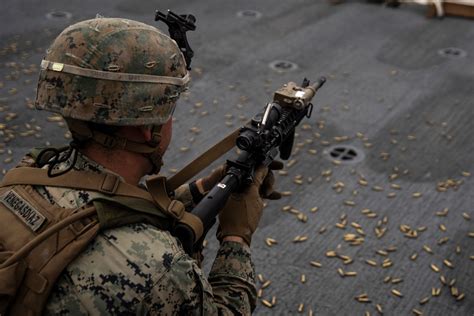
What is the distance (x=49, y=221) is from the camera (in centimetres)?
175

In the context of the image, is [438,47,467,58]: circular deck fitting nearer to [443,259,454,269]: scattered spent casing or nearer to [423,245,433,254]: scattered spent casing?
[423,245,433,254]: scattered spent casing

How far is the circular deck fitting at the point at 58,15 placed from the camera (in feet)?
31.0

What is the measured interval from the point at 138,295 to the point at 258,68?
21.2 feet

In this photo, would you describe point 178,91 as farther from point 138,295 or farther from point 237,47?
point 237,47

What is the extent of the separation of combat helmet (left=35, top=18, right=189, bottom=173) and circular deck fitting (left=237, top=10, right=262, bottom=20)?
8340 mm

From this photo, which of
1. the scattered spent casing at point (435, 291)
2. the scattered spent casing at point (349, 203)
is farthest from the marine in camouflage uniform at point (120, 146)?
the scattered spent casing at point (349, 203)

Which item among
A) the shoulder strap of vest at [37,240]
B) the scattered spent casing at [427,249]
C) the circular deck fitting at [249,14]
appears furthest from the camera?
the circular deck fitting at [249,14]

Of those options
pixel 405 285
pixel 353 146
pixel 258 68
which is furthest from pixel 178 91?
pixel 258 68

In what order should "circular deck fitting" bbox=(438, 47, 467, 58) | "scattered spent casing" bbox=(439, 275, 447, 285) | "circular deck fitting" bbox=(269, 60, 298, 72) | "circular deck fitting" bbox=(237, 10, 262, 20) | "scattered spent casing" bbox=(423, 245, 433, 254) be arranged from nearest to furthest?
"scattered spent casing" bbox=(439, 275, 447, 285), "scattered spent casing" bbox=(423, 245, 433, 254), "circular deck fitting" bbox=(269, 60, 298, 72), "circular deck fitting" bbox=(438, 47, 467, 58), "circular deck fitting" bbox=(237, 10, 262, 20)

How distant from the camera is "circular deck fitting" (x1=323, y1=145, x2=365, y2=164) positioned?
18.6 ft

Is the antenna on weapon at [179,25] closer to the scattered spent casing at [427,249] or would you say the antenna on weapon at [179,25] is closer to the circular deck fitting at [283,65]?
the scattered spent casing at [427,249]

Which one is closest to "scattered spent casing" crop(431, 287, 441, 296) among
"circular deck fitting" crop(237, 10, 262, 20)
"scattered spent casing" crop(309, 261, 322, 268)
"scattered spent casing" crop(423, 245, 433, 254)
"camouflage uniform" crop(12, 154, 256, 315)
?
"scattered spent casing" crop(423, 245, 433, 254)

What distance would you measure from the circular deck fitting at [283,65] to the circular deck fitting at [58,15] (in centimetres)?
411

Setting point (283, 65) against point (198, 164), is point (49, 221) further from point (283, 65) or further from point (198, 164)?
point (283, 65)
